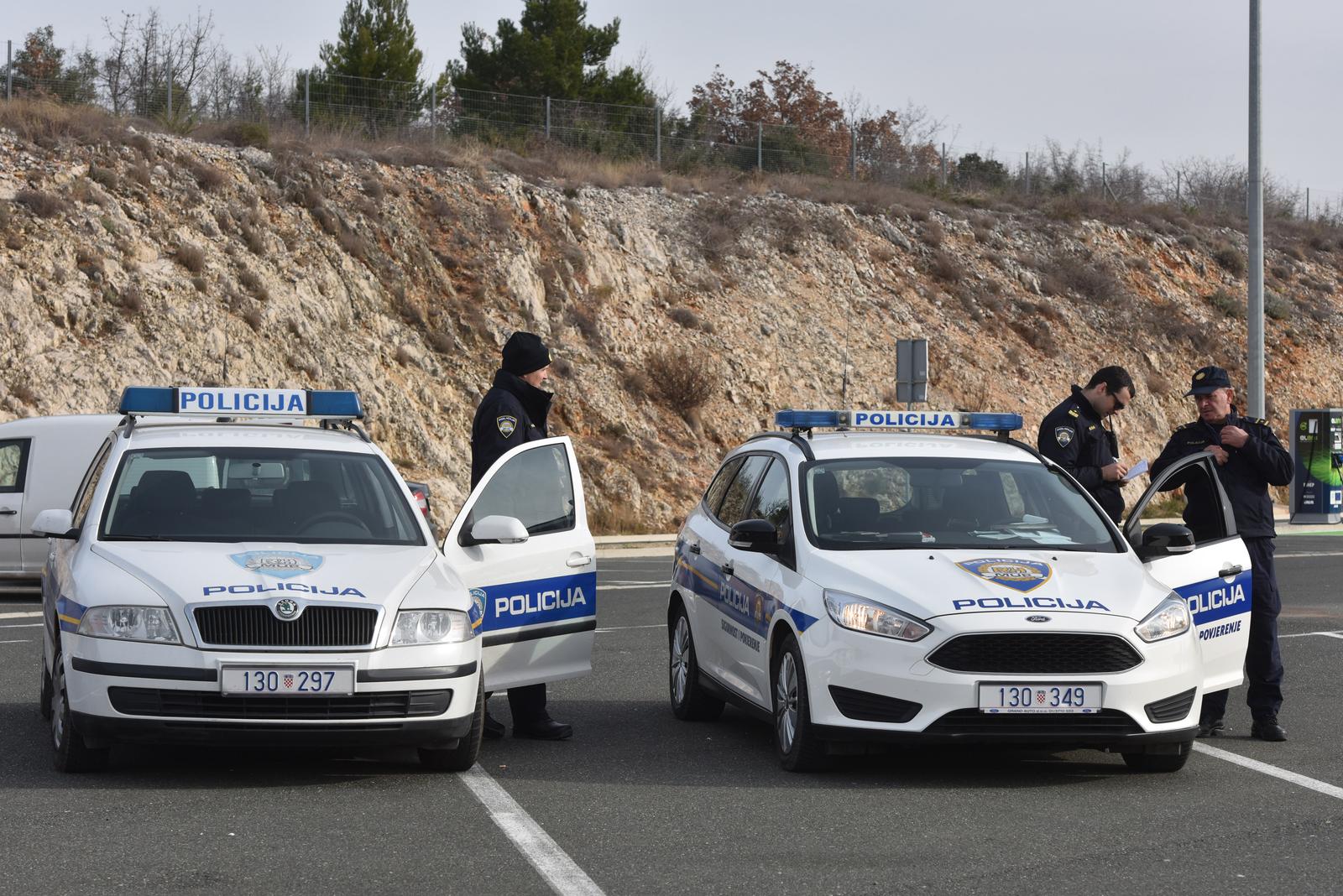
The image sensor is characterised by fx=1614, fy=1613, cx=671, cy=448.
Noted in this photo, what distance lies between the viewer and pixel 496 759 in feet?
26.1

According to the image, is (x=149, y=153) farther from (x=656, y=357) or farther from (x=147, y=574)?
(x=147, y=574)

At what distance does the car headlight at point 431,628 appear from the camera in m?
7.05

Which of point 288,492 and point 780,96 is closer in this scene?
point 288,492

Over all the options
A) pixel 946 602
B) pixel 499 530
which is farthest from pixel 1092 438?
pixel 499 530

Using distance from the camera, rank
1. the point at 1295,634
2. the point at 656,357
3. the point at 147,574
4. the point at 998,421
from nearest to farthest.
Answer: the point at 147,574, the point at 998,421, the point at 1295,634, the point at 656,357

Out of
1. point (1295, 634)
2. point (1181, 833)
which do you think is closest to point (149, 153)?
point (1295, 634)

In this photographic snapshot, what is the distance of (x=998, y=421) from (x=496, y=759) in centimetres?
358

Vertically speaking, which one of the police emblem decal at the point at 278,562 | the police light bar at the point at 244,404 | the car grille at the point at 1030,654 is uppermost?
the police light bar at the point at 244,404

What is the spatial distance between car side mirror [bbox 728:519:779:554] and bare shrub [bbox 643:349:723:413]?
25.3 metres

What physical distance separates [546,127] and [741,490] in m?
32.8

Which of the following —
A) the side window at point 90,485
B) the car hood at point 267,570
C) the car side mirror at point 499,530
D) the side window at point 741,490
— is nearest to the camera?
the car hood at point 267,570

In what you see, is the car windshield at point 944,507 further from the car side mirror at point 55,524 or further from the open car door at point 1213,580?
the car side mirror at point 55,524

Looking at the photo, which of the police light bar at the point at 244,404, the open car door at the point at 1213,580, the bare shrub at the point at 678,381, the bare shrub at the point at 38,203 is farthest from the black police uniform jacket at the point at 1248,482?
the bare shrub at the point at 38,203

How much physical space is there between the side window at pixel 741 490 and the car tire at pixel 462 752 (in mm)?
2164
